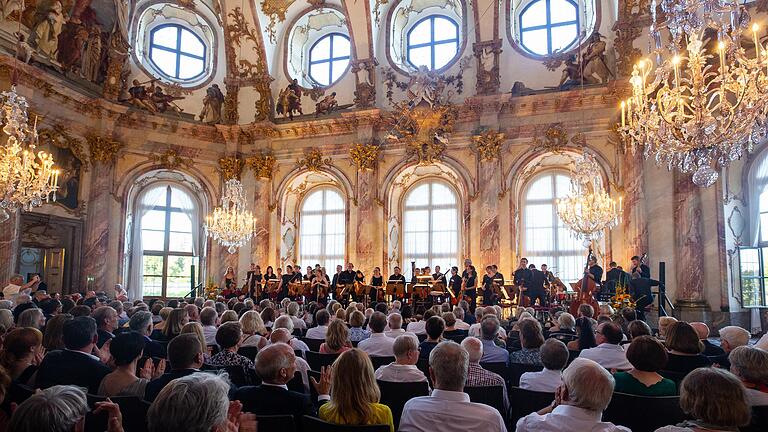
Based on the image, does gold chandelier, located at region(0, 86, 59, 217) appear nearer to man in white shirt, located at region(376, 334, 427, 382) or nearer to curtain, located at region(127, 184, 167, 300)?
curtain, located at region(127, 184, 167, 300)

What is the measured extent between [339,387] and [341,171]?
15.9 meters

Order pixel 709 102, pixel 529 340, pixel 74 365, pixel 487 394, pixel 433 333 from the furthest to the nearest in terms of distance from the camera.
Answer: pixel 709 102 → pixel 433 333 → pixel 529 340 → pixel 487 394 → pixel 74 365

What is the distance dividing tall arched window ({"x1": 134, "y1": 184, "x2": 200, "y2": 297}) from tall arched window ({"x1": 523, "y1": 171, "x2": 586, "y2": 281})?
37.7 feet

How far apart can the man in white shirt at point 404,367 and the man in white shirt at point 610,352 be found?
1735 mm

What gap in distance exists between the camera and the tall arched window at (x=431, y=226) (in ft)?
61.8

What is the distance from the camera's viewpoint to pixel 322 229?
2025 centimetres

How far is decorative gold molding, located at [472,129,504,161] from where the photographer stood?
1672 centimetres

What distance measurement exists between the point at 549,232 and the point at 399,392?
1429 cm

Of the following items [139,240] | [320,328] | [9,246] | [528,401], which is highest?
[139,240]

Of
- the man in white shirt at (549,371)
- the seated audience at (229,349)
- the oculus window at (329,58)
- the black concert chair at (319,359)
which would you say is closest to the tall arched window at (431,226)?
the oculus window at (329,58)

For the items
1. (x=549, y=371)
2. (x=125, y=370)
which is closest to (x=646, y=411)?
(x=549, y=371)

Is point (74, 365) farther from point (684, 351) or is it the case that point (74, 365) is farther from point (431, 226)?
point (431, 226)

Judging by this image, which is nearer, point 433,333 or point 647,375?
point 647,375

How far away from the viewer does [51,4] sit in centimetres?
1543
